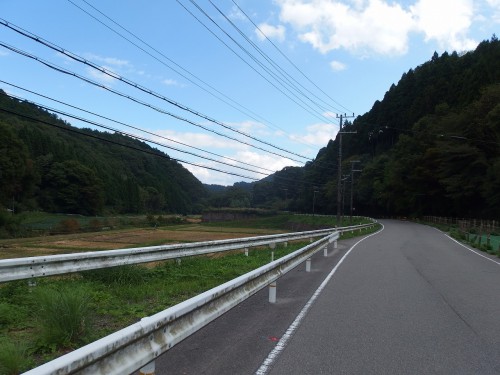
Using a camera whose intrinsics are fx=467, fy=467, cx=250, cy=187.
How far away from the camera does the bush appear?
212 inches

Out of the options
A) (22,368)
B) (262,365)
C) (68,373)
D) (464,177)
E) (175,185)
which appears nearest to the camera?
(68,373)

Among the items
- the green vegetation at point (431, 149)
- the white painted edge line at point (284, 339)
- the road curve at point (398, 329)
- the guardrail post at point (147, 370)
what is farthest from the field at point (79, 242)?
the guardrail post at point (147, 370)

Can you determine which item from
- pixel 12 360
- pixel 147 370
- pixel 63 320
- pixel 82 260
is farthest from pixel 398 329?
pixel 82 260

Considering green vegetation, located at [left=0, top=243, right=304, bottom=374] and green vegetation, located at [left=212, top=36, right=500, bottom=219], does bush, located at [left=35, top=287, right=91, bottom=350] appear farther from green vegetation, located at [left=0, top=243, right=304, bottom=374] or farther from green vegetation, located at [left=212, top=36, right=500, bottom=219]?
green vegetation, located at [left=212, top=36, right=500, bottom=219]

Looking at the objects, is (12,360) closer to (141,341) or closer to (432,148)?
(141,341)

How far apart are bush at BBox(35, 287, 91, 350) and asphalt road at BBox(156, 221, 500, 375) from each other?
1.13 meters

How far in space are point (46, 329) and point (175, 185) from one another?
625ft

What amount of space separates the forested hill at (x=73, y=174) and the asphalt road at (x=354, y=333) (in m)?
38.3

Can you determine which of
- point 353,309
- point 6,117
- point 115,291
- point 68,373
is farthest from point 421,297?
point 6,117

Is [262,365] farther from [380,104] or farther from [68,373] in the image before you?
[380,104]

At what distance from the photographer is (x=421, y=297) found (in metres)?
9.93

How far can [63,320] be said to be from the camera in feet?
18.4

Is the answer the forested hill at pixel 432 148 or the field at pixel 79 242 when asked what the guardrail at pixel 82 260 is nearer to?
the field at pixel 79 242

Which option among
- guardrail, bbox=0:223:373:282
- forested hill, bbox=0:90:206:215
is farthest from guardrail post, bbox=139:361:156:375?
forested hill, bbox=0:90:206:215
